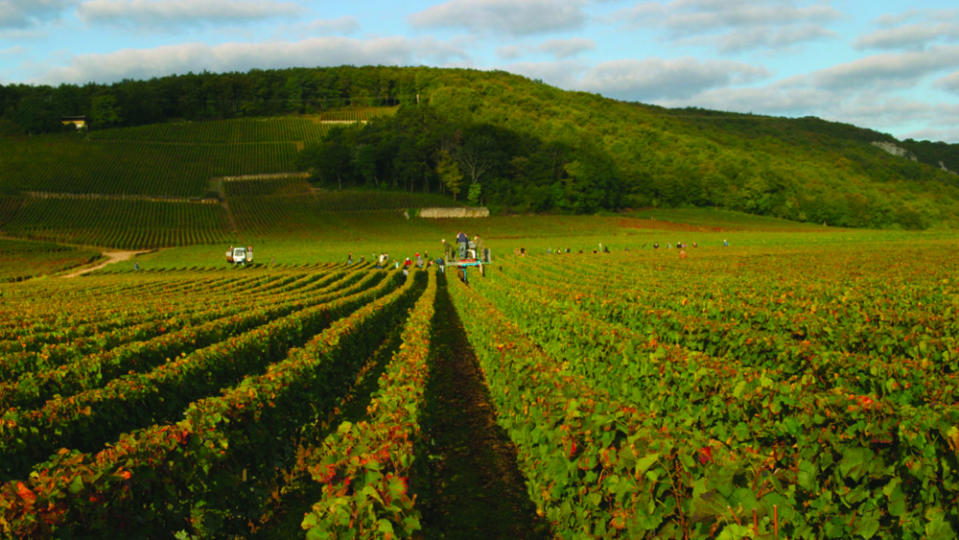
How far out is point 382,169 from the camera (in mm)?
134000

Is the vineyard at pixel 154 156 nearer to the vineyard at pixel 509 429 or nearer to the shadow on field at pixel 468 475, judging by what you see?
the vineyard at pixel 509 429

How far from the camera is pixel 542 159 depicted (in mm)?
134375

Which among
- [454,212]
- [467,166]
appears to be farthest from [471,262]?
[467,166]

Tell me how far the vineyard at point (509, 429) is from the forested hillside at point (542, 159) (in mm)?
105650

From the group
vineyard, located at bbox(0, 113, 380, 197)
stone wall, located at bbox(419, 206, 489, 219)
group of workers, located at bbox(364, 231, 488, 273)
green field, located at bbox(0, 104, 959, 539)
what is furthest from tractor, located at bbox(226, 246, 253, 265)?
vineyard, located at bbox(0, 113, 380, 197)

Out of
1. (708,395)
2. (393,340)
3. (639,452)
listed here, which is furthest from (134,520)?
(393,340)

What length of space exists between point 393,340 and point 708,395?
15.0 m

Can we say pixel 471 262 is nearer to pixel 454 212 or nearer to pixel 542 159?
pixel 454 212

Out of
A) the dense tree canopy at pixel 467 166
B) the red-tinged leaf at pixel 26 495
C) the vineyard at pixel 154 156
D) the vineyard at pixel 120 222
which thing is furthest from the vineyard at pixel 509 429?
the vineyard at pixel 154 156

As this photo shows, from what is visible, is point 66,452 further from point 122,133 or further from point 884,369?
point 122,133

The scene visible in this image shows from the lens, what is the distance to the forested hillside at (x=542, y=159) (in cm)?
12875

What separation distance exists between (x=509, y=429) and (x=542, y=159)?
12607 cm

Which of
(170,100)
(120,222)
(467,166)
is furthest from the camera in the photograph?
(170,100)

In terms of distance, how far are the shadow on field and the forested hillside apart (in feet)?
354
